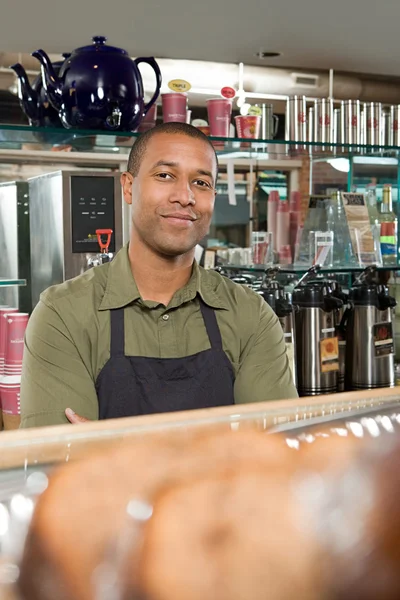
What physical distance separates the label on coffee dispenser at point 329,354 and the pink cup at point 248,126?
0.79 metres

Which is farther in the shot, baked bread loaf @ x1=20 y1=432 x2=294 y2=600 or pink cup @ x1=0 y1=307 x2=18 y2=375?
pink cup @ x1=0 y1=307 x2=18 y2=375

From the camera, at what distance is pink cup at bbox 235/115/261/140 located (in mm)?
2805

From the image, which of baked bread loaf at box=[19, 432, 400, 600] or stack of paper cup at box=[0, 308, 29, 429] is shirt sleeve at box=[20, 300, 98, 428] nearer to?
stack of paper cup at box=[0, 308, 29, 429]

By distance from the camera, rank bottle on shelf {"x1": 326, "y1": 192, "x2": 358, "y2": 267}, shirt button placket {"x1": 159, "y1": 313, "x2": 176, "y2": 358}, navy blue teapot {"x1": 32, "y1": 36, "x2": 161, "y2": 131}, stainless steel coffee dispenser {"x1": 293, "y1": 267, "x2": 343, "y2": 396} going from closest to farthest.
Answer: shirt button placket {"x1": 159, "y1": 313, "x2": 176, "y2": 358} → navy blue teapot {"x1": 32, "y1": 36, "x2": 161, "y2": 131} → stainless steel coffee dispenser {"x1": 293, "y1": 267, "x2": 343, "y2": 396} → bottle on shelf {"x1": 326, "y1": 192, "x2": 358, "y2": 267}

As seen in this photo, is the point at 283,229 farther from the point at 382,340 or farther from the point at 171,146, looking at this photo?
the point at 171,146

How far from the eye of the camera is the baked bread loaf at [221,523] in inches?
13.7

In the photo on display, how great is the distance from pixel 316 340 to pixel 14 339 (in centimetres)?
102

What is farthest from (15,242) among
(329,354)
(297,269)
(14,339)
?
(329,354)

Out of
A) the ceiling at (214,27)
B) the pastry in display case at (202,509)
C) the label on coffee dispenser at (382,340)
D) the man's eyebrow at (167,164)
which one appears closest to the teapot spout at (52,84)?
the man's eyebrow at (167,164)

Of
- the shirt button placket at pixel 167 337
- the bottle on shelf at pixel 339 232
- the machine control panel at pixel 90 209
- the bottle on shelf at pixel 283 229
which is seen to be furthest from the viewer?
the bottle on shelf at pixel 283 229

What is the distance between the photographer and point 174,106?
2709 millimetres

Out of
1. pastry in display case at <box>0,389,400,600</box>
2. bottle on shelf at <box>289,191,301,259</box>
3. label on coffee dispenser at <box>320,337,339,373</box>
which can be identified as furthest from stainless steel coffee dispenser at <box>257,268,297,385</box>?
pastry in display case at <box>0,389,400,600</box>

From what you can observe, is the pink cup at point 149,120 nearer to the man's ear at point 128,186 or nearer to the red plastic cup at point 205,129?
the red plastic cup at point 205,129

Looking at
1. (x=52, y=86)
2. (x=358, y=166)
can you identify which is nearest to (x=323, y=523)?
(x=52, y=86)
